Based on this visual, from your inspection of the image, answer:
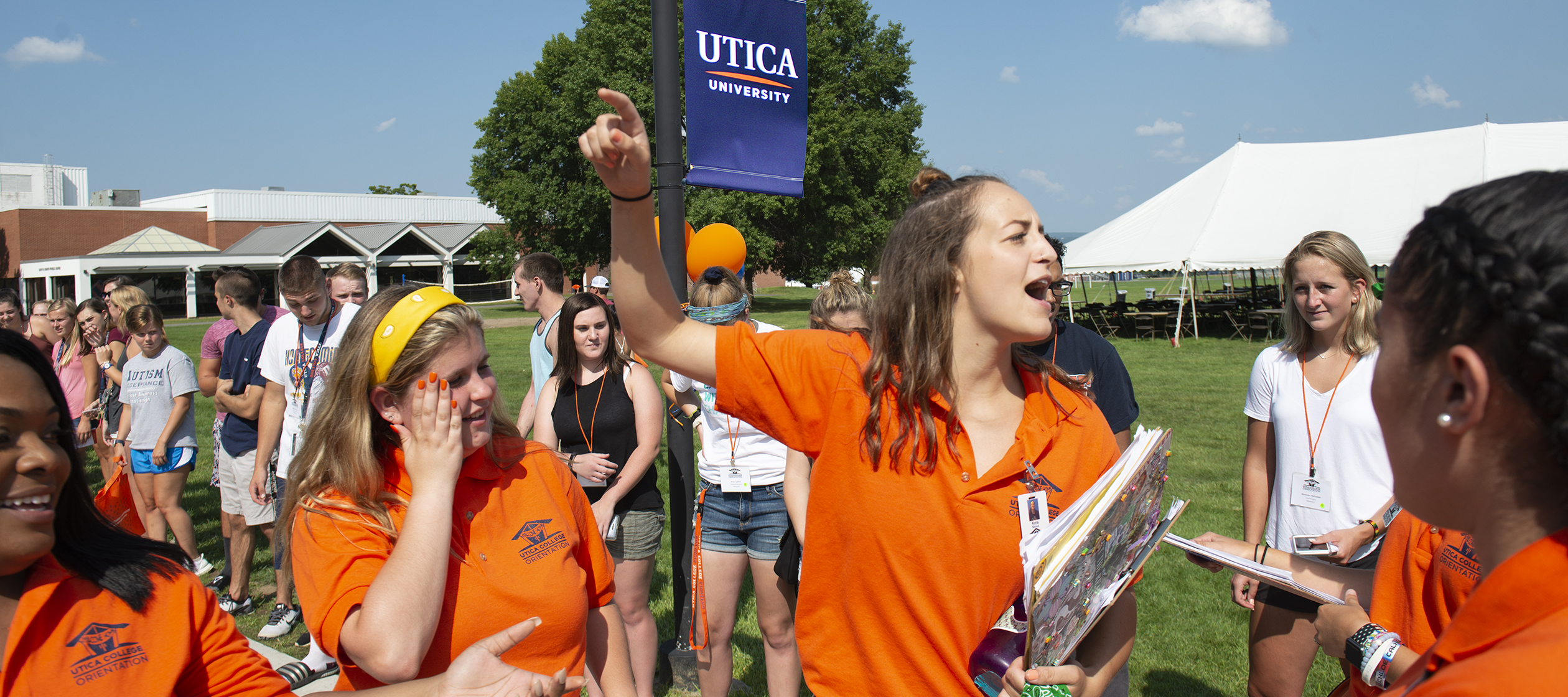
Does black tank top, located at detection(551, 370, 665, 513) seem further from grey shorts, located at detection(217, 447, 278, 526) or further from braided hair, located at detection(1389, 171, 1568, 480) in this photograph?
braided hair, located at detection(1389, 171, 1568, 480)

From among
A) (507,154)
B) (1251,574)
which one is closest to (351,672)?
(1251,574)

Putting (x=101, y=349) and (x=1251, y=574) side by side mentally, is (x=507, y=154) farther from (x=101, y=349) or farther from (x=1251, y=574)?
(x=1251, y=574)

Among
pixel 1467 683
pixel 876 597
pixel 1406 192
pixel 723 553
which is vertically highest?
pixel 1406 192

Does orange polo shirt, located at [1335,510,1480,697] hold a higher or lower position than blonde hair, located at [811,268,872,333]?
lower

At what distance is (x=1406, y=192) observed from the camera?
18938 millimetres

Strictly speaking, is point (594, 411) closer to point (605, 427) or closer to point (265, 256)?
point (605, 427)

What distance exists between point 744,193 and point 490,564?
94.2ft

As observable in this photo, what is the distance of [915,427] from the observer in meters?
1.77

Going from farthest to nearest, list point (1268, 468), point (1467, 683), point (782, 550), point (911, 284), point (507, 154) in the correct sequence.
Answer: point (507, 154)
point (782, 550)
point (1268, 468)
point (911, 284)
point (1467, 683)

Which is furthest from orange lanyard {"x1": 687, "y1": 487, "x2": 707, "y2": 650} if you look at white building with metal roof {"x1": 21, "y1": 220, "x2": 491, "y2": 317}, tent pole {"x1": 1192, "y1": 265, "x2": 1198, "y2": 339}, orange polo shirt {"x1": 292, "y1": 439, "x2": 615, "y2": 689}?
white building with metal roof {"x1": 21, "y1": 220, "x2": 491, "y2": 317}

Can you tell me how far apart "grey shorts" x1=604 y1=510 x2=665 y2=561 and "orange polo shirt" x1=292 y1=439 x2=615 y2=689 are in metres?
1.98

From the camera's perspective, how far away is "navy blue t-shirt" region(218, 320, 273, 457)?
5.42m

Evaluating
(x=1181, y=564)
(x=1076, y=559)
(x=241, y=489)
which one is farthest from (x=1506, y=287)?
(x=241, y=489)

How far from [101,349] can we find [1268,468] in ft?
30.3
